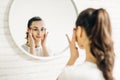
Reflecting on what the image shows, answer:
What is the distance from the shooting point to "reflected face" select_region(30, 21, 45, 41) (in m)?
1.66

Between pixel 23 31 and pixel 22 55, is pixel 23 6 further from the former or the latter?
pixel 22 55

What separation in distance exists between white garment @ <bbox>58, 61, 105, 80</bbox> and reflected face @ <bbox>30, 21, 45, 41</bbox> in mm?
279

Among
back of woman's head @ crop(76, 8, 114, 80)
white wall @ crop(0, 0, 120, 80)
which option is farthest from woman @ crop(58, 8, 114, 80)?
white wall @ crop(0, 0, 120, 80)

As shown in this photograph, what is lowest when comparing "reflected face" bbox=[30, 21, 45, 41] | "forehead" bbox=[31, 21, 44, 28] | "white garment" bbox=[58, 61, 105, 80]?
"white garment" bbox=[58, 61, 105, 80]

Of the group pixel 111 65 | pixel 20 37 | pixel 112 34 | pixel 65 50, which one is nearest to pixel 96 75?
pixel 111 65

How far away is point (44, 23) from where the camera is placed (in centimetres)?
170

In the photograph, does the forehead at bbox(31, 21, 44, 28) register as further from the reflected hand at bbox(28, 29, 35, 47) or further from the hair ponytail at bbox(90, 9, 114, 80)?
the hair ponytail at bbox(90, 9, 114, 80)

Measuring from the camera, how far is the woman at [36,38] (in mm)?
1644

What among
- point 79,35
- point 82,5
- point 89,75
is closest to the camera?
point 89,75

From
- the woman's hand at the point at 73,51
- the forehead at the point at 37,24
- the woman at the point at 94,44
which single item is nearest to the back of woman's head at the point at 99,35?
the woman at the point at 94,44

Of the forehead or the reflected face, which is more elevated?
the forehead

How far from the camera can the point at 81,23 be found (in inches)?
66.5

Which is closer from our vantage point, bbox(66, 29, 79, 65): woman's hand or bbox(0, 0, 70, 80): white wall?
bbox(0, 0, 70, 80): white wall

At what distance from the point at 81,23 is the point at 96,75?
1.18 feet
